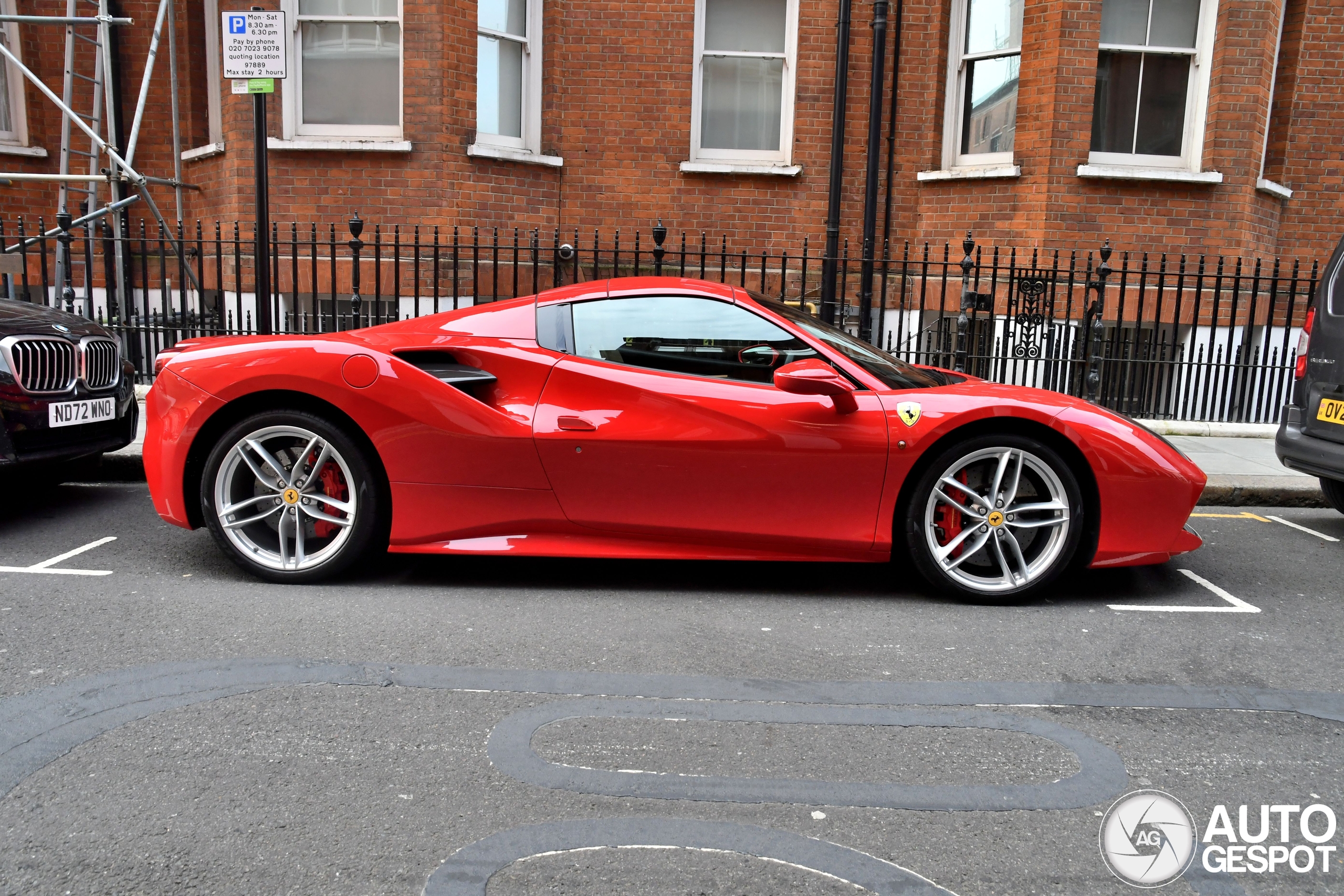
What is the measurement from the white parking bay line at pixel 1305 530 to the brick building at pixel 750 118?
441 centimetres

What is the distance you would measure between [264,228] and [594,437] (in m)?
4.23

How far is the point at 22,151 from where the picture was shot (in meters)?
11.2

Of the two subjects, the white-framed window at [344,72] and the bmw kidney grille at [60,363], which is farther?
the white-framed window at [344,72]

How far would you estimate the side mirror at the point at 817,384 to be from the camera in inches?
165

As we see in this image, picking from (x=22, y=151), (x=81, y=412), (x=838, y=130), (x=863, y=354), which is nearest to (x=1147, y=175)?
(x=838, y=130)

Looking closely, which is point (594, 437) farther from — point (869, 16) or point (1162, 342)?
point (869, 16)

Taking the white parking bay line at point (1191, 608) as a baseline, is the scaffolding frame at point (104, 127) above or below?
above

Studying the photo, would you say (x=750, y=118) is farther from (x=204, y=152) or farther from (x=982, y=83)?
(x=204, y=152)

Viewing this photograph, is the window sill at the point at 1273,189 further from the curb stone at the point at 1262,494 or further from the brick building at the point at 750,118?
the curb stone at the point at 1262,494

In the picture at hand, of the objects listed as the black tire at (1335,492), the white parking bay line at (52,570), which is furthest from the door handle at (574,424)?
the black tire at (1335,492)

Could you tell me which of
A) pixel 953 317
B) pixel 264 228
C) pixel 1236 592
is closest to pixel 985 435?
pixel 1236 592

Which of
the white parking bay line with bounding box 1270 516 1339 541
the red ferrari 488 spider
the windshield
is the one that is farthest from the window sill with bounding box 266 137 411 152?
the white parking bay line with bounding box 1270 516 1339 541

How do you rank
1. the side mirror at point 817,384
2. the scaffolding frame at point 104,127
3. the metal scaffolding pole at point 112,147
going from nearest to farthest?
1. the side mirror at point 817,384
2. the metal scaffolding pole at point 112,147
3. the scaffolding frame at point 104,127

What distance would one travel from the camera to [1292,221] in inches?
440
